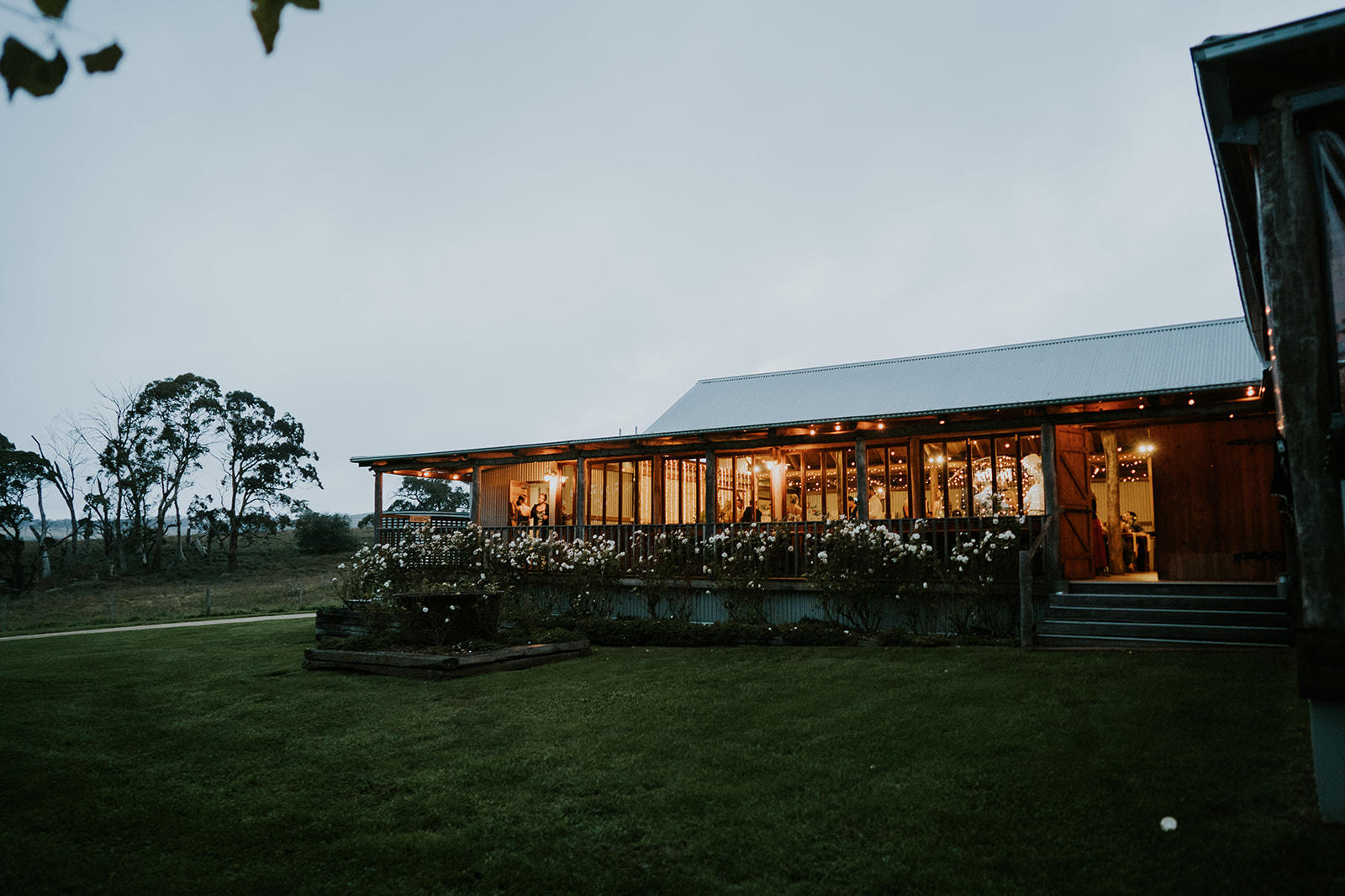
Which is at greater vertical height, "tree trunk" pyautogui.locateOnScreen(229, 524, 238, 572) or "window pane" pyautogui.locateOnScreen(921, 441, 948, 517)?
"window pane" pyautogui.locateOnScreen(921, 441, 948, 517)

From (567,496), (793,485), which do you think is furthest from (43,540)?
(793,485)

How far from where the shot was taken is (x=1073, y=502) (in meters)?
11.9

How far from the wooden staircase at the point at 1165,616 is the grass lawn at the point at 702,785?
70 cm

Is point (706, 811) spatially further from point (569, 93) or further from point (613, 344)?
point (613, 344)

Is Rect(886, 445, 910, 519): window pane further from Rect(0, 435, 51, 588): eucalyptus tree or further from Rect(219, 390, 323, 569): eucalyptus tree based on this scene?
Rect(0, 435, 51, 588): eucalyptus tree

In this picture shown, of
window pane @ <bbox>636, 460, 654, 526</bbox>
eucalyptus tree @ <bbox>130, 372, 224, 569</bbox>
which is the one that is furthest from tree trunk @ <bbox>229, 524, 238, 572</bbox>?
window pane @ <bbox>636, 460, 654, 526</bbox>

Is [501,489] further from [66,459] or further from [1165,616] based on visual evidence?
[66,459]

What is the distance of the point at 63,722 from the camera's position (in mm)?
7316

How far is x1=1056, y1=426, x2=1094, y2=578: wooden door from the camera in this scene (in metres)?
→ 11.4

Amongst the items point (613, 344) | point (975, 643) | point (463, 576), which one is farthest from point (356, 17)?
point (613, 344)

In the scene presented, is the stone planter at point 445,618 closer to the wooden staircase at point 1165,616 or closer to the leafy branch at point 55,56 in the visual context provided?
the wooden staircase at point 1165,616

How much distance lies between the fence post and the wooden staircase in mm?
197

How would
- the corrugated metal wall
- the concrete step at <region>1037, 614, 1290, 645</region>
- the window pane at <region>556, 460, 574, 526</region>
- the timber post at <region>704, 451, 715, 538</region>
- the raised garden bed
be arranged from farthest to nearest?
the corrugated metal wall < the window pane at <region>556, 460, 574, 526</region> < the timber post at <region>704, 451, 715, 538</region> < the raised garden bed < the concrete step at <region>1037, 614, 1290, 645</region>

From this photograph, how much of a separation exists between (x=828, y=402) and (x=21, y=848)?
1509 cm
